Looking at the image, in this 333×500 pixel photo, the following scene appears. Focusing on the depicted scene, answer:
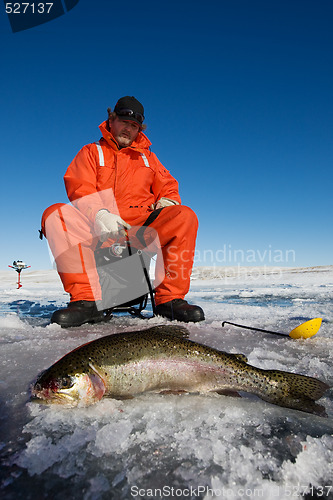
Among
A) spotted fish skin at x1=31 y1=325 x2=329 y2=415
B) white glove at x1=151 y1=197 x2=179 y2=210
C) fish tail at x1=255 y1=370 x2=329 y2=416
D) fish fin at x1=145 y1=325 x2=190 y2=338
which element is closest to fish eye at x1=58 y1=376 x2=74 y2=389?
spotted fish skin at x1=31 y1=325 x2=329 y2=415

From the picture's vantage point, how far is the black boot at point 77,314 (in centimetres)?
295

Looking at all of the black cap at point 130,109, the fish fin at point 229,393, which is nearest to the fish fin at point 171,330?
the fish fin at point 229,393

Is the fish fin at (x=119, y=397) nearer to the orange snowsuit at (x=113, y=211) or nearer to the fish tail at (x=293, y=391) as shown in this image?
the fish tail at (x=293, y=391)

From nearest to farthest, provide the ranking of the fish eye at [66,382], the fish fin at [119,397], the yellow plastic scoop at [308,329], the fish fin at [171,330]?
the fish eye at [66,382] < the fish fin at [119,397] < the fish fin at [171,330] < the yellow plastic scoop at [308,329]

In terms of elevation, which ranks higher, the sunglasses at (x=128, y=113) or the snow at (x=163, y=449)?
the sunglasses at (x=128, y=113)

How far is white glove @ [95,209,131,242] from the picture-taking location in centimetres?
316

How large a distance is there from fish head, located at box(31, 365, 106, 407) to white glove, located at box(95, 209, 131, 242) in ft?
Result: 6.83

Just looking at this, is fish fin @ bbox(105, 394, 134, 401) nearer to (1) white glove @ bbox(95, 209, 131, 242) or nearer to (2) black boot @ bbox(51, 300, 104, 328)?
(2) black boot @ bbox(51, 300, 104, 328)

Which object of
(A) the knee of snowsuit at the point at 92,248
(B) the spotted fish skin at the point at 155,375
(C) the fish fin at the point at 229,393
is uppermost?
(A) the knee of snowsuit at the point at 92,248

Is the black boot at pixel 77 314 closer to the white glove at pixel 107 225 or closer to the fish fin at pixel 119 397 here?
the white glove at pixel 107 225

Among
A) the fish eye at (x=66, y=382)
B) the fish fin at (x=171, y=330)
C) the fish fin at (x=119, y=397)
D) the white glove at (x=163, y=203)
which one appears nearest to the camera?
the fish eye at (x=66, y=382)

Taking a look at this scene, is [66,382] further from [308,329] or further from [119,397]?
[308,329]

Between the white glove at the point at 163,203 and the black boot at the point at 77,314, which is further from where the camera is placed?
the white glove at the point at 163,203

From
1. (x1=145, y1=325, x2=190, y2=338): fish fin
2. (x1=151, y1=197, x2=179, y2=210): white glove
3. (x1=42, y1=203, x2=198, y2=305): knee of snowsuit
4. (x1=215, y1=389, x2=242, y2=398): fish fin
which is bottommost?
(x1=215, y1=389, x2=242, y2=398): fish fin
